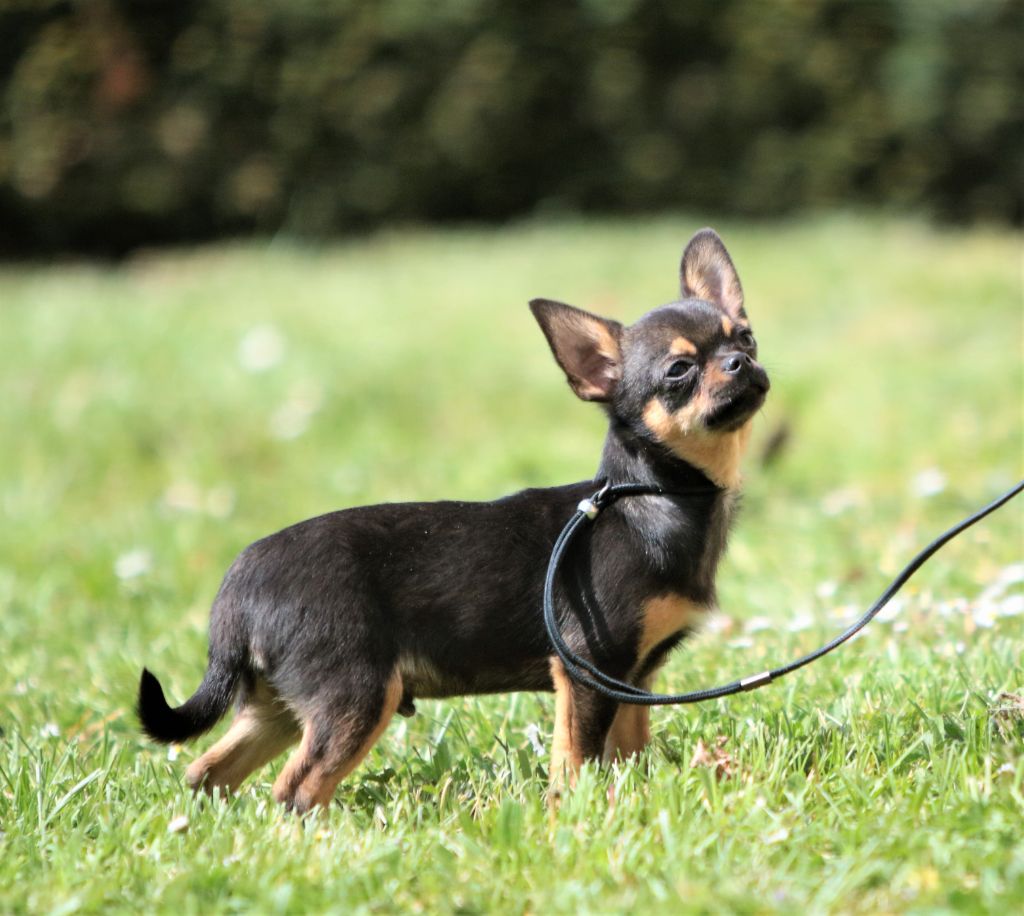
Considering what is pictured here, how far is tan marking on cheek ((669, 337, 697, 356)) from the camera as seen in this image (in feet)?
11.6

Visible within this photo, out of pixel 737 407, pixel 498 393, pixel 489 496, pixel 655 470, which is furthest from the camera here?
pixel 498 393

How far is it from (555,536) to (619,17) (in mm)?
10341

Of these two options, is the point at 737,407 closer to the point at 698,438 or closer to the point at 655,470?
the point at 698,438

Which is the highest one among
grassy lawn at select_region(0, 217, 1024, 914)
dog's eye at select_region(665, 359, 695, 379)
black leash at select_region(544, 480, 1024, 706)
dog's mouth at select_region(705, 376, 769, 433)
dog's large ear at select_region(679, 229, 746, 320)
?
dog's large ear at select_region(679, 229, 746, 320)

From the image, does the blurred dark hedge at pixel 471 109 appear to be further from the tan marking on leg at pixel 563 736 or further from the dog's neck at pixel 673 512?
the tan marking on leg at pixel 563 736

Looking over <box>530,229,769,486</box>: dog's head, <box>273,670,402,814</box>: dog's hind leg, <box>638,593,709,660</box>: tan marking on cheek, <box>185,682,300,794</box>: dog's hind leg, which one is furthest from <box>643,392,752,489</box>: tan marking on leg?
<box>185,682,300,794</box>: dog's hind leg

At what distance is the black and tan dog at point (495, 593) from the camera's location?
128 inches

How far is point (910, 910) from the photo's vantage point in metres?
2.60

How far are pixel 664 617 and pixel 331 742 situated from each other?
0.86m

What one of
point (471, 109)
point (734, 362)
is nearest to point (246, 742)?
point (734, 362)

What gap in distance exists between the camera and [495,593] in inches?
134

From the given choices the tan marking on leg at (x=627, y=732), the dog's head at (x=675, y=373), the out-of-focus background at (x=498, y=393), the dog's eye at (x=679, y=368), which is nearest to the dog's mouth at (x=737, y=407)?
the dog's head at (x=675, y=373)

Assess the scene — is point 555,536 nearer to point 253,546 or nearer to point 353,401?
point 253,546

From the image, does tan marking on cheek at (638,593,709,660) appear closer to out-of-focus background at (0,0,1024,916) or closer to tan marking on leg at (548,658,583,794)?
tan marking on leg at (548,658,583,794)
